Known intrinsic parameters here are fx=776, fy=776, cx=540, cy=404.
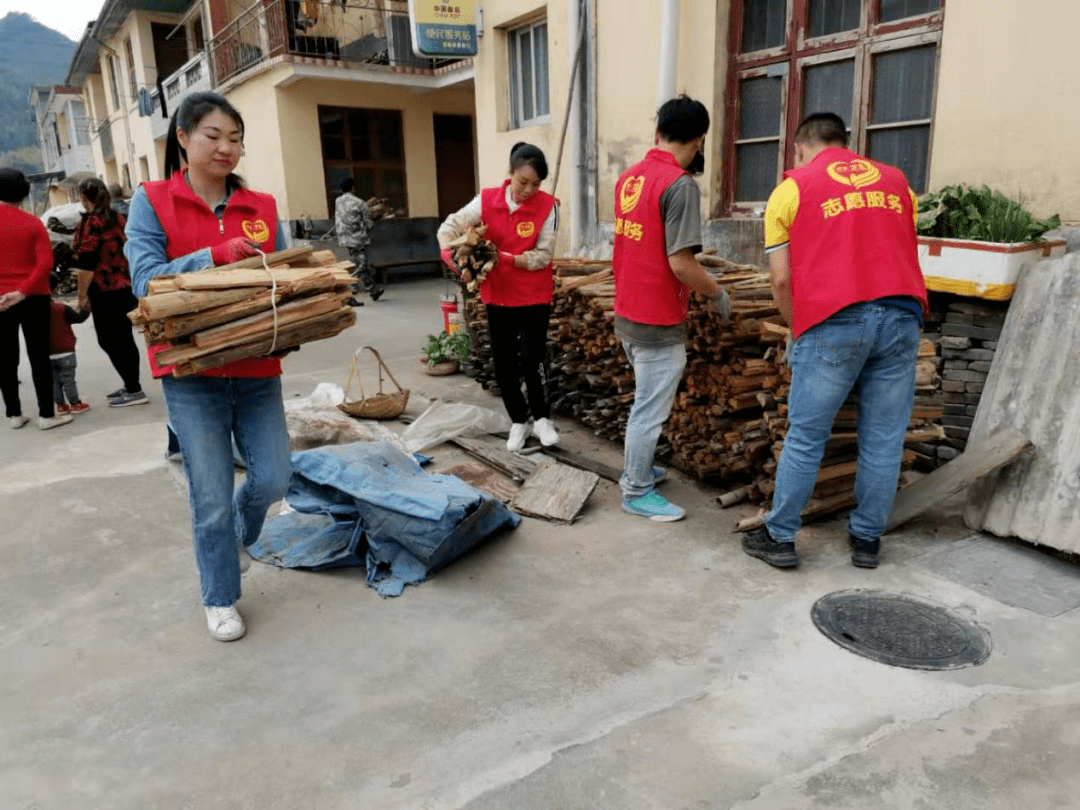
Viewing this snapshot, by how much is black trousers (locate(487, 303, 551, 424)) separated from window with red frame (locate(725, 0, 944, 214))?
7.94ft

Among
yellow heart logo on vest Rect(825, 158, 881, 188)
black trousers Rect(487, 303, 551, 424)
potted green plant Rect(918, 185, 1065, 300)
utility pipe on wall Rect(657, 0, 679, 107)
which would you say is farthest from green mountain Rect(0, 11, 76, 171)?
yellow heart logo on vest Rect(825, 158, 881, 188)

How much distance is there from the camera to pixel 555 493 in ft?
14.3

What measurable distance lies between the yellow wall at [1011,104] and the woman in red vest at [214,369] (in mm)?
4027

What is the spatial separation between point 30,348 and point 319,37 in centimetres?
1224

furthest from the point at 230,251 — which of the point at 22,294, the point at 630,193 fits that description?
the point at 22,294

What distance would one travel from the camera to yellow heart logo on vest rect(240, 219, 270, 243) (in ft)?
9.70

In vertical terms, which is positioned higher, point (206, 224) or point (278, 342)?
point (206, 224)

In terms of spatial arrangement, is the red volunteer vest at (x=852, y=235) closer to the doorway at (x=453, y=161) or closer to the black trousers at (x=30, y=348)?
the black trousers at (x=30, y=348)

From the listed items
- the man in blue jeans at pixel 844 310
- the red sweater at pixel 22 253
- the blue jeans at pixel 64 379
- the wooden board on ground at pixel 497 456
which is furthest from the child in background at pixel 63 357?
the man in blue jeans at pixel 844 310

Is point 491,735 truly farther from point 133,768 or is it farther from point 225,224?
point 225,224

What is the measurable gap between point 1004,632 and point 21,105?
109 m

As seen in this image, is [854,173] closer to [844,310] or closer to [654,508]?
[844,310]

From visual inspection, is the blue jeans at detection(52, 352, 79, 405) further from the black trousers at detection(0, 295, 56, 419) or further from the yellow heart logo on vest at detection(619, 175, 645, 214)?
the yellow heart logo on vest at detection(619, 175, 645, 214)

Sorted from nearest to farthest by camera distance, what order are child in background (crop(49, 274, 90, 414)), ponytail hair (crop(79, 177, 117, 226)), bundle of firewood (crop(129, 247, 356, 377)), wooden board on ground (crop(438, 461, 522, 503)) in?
bundle of firewood (crop(129, 247, 356, 377)), wooden board on ground (crop(438, 461, 522, 503)), ponytail hair (crop(79, 177, 117, 226)), child in background (crop(49, 274, 90, 414))
